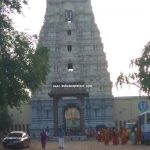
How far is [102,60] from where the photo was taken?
76.5 m

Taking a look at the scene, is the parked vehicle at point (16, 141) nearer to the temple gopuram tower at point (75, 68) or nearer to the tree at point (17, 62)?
the tree at point (17, 62)

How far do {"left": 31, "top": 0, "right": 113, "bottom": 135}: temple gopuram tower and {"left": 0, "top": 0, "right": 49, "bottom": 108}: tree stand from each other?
40.2m

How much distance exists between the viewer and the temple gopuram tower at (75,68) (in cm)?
7531

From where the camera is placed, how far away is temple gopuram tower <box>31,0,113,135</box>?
75.3m

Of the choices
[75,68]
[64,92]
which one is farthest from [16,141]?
[75,68]

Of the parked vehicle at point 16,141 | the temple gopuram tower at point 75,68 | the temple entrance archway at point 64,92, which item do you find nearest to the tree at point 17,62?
the parked vehicle at point 16,141

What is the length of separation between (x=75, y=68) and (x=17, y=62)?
44617 mm

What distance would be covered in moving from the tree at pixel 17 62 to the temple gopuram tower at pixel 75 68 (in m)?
40.2

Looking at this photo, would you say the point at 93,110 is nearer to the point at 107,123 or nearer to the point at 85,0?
the point at 107,123

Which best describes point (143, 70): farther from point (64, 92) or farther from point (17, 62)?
point (64, 92)

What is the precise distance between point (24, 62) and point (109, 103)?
44.9 meters

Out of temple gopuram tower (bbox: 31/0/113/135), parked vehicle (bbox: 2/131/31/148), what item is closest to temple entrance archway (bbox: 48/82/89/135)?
temple gopuram tower (bbox: 31/0/113/135)

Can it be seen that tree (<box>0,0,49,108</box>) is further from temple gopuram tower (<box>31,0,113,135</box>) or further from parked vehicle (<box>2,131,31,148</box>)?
temple gopuram tower (<box>31,0,113,135</box>)

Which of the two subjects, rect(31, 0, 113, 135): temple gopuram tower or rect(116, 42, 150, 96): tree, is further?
rect(31, 0, 113, 135): temple gopuram tower
